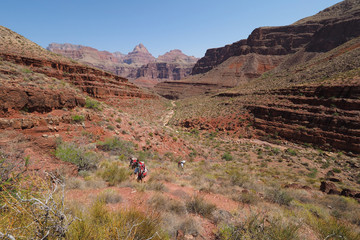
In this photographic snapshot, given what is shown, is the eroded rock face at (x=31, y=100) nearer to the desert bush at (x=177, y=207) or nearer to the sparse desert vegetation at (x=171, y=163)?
the sparse desert vegetation at (x=171, y=163)

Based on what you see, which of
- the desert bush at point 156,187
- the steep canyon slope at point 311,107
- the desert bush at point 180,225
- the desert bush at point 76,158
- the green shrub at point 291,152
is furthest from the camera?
the steep canyon slope at point 311,107

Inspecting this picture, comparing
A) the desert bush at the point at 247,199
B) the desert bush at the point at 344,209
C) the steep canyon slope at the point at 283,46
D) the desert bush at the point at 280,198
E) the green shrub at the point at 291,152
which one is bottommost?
the green shrub at the point at 291,152

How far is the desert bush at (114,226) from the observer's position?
1.80m

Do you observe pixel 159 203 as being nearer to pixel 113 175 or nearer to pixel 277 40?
pixel 113 175

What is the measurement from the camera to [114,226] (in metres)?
1.87

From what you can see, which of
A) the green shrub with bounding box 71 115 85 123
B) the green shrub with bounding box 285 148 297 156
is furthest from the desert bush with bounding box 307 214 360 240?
the green shrub with bounding box 285 148 297 156

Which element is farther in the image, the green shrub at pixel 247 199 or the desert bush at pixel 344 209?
the green shrub at pixel 247 199

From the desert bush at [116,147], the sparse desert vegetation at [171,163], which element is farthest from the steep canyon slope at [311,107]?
the desert bush at [116,147]

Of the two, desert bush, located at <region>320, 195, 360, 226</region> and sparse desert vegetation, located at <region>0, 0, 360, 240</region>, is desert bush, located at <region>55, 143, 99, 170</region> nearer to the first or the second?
sparse desert vegetation, located at <region>0, 0, 360, 240</region>

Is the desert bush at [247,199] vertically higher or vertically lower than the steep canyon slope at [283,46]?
lower

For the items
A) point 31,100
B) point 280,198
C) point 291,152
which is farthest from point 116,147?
point 291,152

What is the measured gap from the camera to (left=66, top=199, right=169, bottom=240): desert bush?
180 centimetres

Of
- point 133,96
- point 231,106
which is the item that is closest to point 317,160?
point 231,106

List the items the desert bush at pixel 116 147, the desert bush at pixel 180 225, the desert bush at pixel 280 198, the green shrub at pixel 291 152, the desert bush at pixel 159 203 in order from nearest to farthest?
the desert bush at pixel 180 225 → the desert bush at pixel 159 203 → the desert bush at pixel 280 198 → the desert bush at pixel 116 147 → the green shrub at pixel 291 152
